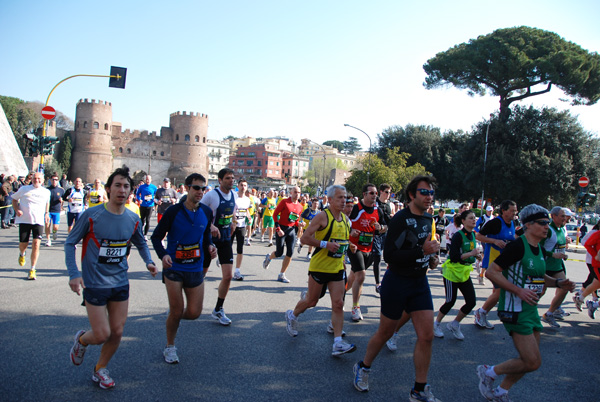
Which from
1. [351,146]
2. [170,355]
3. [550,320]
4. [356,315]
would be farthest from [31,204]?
[351,146]

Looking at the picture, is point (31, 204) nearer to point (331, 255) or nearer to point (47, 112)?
point (331, 255)

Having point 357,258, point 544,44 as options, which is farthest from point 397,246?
point 544,44

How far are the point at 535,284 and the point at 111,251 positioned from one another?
365 cm

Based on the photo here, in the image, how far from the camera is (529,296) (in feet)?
11.5

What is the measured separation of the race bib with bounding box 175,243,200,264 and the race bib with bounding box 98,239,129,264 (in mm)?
572

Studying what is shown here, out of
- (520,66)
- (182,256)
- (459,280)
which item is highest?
(520,66)

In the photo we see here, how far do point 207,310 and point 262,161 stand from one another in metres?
119

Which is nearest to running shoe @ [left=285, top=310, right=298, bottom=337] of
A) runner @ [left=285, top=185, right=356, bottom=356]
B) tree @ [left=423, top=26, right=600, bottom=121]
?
runner @ [left=285, top=185, right=356, bottom=356]

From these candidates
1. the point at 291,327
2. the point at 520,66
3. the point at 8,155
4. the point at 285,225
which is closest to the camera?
the point at 291,327

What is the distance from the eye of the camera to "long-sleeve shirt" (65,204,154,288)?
353cm

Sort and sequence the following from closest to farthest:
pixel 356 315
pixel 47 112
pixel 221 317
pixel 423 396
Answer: pixel 423 396
pixel 221 317
pixel 356 315
pixel 47 112

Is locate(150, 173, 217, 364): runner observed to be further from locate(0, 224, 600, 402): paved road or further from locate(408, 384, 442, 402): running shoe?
locate(408, 384, 442, 402): running shoe

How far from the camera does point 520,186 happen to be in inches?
1321

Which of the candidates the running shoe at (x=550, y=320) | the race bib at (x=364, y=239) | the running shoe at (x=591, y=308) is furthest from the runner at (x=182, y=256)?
the running shoe at (x=591, y=308)
